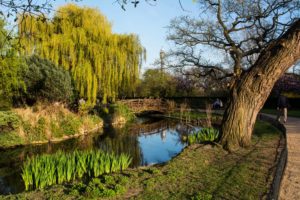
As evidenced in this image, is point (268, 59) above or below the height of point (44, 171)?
above

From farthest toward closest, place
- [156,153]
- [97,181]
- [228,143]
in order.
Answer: [156,153] < [228,143] < [97,181]

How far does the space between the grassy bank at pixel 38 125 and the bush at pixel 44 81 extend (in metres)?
1.02

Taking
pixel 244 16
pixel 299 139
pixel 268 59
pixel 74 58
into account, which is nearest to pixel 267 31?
pixel 244 16

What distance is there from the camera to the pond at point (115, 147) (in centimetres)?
972

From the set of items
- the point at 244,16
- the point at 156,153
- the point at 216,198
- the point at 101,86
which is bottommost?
the point at 156,153

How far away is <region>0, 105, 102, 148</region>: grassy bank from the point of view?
14.5 m

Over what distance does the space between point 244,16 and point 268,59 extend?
10.3m

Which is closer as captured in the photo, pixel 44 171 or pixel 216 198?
pixel 216 198

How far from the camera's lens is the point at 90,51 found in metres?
20.7

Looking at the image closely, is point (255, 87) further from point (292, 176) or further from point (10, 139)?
point (10, 139)

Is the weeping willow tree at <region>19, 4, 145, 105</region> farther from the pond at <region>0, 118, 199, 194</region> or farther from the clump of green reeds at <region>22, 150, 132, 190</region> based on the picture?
the clump of green reeds at <region>22, 150, 132, 190</region>

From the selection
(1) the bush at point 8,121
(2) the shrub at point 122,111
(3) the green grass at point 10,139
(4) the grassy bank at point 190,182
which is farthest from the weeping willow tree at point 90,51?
(4) the grassy bank at point 190,182

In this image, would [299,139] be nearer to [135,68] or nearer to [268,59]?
A: [268,59]

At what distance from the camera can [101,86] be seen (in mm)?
21891
